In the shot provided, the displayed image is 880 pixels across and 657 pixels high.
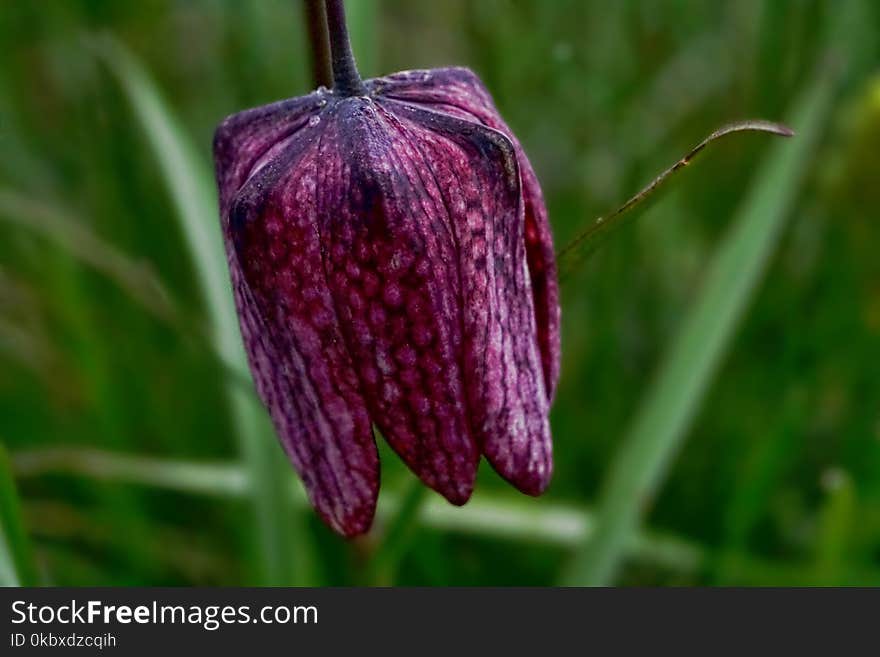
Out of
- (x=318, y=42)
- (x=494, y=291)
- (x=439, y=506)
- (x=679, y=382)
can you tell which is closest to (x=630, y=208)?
(x=494, y=291)

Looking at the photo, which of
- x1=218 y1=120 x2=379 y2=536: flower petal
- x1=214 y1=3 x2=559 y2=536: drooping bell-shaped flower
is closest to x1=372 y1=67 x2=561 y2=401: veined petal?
x1=214 y1=3 x2=559 y2=536: drooping bell-shaped flower

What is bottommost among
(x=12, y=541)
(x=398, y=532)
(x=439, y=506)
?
(x=439, y=506)

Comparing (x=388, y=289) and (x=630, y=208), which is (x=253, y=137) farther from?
(x=630, y=208)

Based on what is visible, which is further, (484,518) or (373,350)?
(484,518)

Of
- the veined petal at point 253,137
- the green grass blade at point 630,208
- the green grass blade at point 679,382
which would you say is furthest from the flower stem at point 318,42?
the green grass blade at point 679,382

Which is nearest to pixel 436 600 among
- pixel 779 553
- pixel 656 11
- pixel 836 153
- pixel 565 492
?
pixel 565 492

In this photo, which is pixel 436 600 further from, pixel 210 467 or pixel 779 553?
pixel 779 553

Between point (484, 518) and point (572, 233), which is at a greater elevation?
Answer: point (572, 233)
